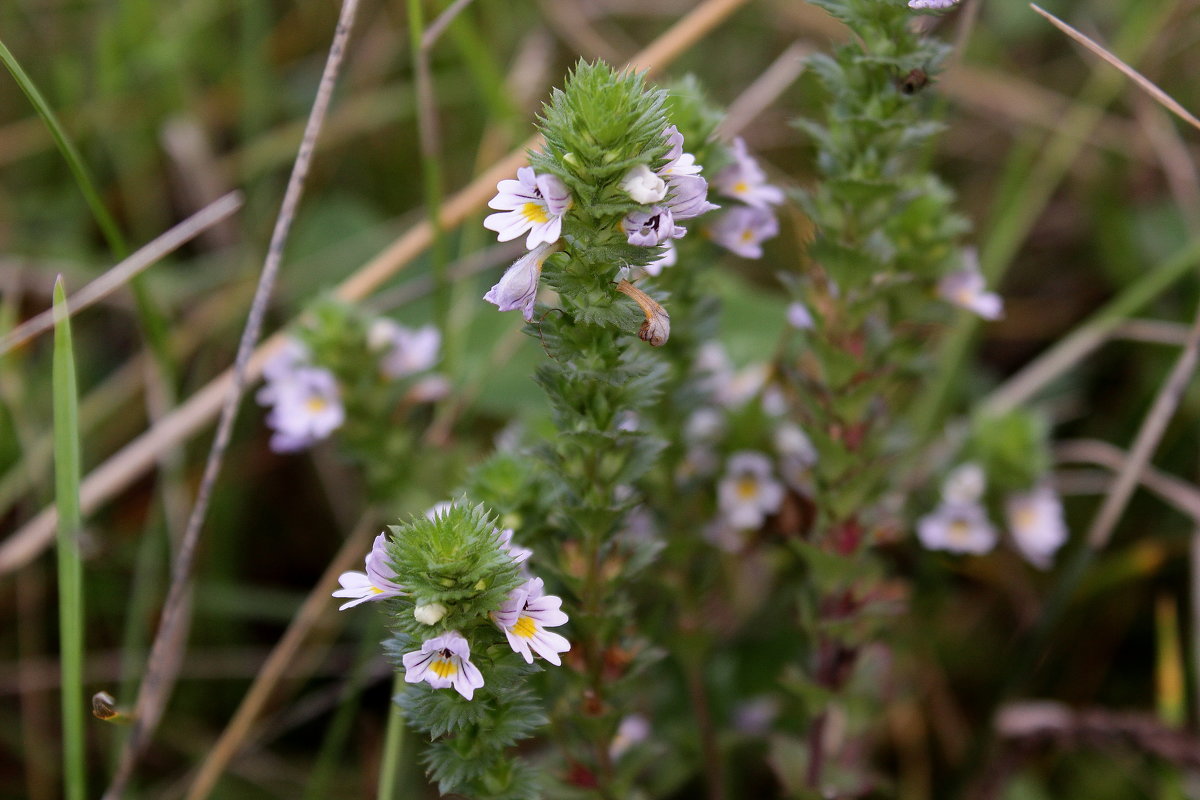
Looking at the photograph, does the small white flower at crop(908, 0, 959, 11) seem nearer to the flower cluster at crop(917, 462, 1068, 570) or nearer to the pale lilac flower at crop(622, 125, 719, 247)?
the pale lilac flower at crop(622, 125, 719, 247)

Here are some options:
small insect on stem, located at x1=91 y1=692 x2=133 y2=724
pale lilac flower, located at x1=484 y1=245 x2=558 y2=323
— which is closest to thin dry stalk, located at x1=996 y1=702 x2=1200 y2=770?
pale lilac flower, located at x1=484 y1=245 x2=558 y2=323

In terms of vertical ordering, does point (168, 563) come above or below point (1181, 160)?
above

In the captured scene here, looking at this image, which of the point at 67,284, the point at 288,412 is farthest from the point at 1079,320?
the point at 67,284

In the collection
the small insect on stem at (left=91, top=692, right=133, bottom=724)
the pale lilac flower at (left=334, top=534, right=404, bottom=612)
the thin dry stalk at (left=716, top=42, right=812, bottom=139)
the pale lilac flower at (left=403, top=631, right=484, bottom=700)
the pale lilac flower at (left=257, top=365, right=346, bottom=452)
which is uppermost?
the thin dry stalk at (left=716, top=42, right=812, bottom=139)

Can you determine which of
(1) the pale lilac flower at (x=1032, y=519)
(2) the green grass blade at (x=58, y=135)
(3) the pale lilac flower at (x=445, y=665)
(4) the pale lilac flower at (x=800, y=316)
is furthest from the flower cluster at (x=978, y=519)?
(2) the green grass blade at (x=58, y=135)

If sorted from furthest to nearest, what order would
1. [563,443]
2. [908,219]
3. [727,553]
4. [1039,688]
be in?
[1039,688]
[727,553]
[908,219]
[563,443]

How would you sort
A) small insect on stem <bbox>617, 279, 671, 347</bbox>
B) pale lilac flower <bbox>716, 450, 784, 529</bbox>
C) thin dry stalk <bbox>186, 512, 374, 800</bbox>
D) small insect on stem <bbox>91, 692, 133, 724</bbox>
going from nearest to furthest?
small insect on stem <bbox>617, 279, 671, 347</bbox> < small insect on stem <bbox>91, 692, 133, 724</bbox> < thin dry stalk <bbox>186, 512, 374, 800</bbox> < pale lilac flower <bbox>716, 450, 784, 529</bbox>

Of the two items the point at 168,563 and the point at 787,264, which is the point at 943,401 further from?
the point at 168,563
